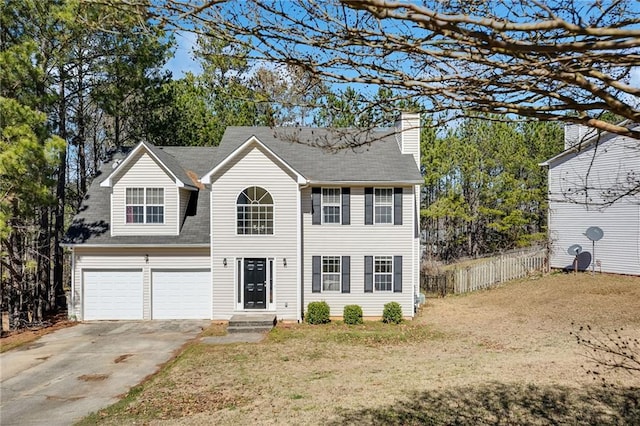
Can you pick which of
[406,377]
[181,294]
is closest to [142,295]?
[181,294]

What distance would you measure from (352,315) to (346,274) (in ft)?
5.00

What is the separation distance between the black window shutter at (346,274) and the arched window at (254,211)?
2.96m

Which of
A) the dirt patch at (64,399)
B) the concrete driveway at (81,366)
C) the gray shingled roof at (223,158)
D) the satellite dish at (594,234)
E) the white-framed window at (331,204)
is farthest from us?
the satellite dish at (594,234)

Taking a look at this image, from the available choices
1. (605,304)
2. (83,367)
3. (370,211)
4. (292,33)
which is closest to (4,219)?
(83,367)

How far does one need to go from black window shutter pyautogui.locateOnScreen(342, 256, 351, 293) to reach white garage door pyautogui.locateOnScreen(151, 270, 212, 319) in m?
5.03

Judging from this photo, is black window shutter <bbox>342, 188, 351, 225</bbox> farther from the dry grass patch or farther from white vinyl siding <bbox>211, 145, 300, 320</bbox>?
the dry grass patch

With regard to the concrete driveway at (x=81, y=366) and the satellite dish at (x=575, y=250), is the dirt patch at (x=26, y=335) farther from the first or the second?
the satellite dish at (x=575, y=250)

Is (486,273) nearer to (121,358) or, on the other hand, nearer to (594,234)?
(594,234)

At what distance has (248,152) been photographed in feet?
55.0

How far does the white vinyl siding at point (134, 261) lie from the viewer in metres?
17.0

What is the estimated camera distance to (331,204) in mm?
17391

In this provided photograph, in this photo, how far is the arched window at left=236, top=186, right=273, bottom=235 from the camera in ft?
55.1

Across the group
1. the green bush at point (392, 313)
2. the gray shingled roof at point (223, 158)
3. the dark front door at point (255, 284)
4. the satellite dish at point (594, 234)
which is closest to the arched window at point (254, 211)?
the dark front door at point (255, 284)

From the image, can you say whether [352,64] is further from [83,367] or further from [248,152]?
[248,152]
